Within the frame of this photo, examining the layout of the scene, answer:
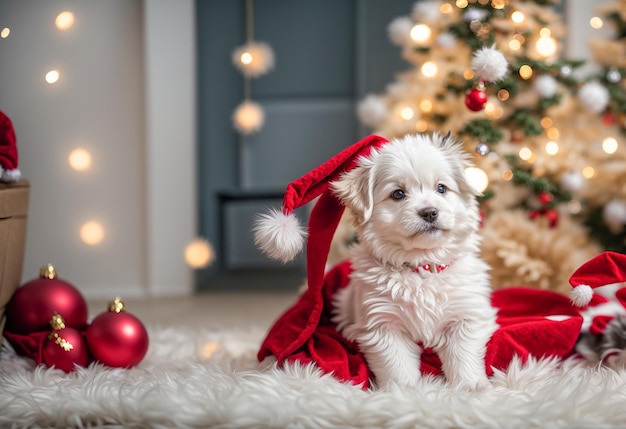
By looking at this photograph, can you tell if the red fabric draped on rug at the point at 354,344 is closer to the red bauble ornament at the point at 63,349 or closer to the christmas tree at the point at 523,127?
the red bauble ornament at the point at 63,349

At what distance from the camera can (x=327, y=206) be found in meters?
1.47

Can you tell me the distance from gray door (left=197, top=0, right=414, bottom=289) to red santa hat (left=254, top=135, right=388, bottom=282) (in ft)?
8.01

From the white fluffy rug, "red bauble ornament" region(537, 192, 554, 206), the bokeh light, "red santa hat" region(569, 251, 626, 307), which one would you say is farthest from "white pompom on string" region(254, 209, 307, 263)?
the bokeh light

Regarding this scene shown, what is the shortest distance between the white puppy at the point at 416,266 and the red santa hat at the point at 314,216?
6 centimetres

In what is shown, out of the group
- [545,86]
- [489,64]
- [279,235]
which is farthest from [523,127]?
[279,235]

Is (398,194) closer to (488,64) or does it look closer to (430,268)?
(430,268)

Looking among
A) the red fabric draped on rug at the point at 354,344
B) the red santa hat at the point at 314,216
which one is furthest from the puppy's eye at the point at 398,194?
the red fabric draped on rug at the point at 354,344

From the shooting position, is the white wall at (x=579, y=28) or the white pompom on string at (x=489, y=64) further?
the white wall at (x=579, y=28)

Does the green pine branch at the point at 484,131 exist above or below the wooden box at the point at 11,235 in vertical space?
above

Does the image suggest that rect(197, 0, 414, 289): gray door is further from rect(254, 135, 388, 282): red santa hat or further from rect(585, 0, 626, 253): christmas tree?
rect(254, 135, 388, 282): red santa hat

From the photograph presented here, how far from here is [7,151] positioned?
5.42 ft

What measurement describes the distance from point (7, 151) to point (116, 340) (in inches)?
23.7

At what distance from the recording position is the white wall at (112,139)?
1856 millimetres

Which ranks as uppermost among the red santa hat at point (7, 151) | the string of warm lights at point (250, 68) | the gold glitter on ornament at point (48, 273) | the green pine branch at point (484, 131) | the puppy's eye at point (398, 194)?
the string of warm lights at point (250, 68)
